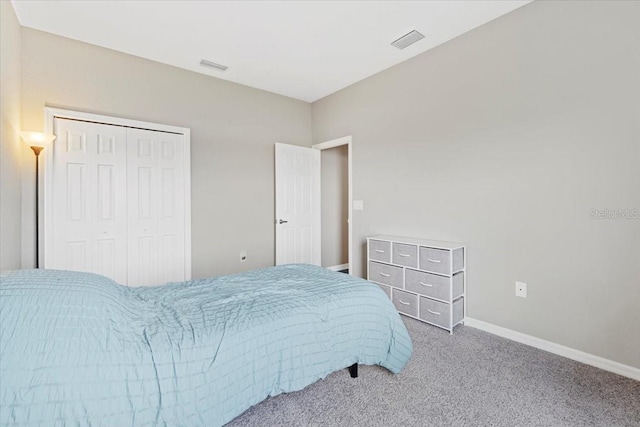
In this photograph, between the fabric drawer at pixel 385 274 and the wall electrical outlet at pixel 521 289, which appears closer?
the wall electrical outlet at pixel 521 289

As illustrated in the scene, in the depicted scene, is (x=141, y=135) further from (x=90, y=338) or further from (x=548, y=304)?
(x=548, y=304)

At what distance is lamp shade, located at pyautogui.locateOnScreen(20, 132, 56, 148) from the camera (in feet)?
7.82

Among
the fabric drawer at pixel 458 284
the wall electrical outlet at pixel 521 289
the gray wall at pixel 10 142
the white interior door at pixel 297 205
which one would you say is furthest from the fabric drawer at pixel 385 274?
the gray wall at pixel 10 142

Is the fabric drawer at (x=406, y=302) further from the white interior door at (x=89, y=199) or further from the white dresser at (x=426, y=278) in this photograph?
the white interior door at (x=89, y=199)

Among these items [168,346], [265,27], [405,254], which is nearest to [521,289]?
[405,254]

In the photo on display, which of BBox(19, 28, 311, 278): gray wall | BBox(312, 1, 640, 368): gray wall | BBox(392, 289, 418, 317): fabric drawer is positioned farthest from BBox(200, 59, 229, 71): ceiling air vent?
BBox(392, 289, 418, 317): fabric drawer

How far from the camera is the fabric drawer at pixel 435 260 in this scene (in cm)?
258

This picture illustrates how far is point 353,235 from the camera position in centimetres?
400

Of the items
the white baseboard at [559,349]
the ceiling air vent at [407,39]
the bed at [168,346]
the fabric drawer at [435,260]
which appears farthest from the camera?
the ceiling air vent at [407,39]

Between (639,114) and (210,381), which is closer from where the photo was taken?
(210,381)

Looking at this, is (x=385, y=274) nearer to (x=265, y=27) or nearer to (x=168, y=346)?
(x=168, y=346)

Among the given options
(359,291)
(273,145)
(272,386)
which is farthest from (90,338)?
(273,145)

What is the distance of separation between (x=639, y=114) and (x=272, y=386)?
2.77m

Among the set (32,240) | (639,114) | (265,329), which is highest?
(639,114)
